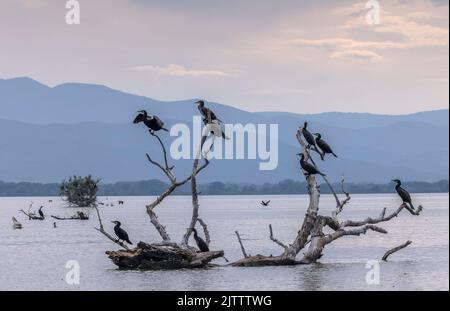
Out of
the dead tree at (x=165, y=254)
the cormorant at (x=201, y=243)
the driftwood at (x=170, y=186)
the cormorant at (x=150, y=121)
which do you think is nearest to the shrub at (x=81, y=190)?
the cormorant at (x=201, y=243)

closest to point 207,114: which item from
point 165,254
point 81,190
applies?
point 165,254

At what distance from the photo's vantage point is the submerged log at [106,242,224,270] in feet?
125

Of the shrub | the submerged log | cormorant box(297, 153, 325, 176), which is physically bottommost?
the submerged log

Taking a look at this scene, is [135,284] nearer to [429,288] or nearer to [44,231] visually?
[429,288]

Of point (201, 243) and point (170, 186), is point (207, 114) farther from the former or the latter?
point (201, 243)

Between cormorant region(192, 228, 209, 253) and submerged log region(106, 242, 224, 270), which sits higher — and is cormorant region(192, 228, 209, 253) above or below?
above

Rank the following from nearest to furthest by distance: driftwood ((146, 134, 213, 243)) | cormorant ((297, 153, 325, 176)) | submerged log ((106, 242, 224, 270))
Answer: driftwood ((146, 134, 213, 243)) → cormorant ((297, 153, 325, 176)) → submerged log ((106, 242, 224, 270))

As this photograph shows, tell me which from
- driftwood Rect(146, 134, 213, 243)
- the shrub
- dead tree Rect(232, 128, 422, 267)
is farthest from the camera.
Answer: the shrub

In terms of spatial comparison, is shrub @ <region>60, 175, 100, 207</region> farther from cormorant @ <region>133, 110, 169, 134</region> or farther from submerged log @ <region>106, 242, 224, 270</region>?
cormorant @ <region>133, 110, 169, 134</region>

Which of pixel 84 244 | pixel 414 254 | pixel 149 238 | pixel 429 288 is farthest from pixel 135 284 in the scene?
pixel 149 238

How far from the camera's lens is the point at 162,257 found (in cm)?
3838

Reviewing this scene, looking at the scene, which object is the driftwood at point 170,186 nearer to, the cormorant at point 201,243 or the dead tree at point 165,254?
the dead tree at point 165,254

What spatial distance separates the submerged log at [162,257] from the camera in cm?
3812

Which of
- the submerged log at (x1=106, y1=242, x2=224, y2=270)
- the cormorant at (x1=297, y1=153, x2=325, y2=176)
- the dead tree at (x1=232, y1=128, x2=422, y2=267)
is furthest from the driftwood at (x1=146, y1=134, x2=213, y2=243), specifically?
the dead tree at (x1=232, y1=128, x2=422, y2=267)
